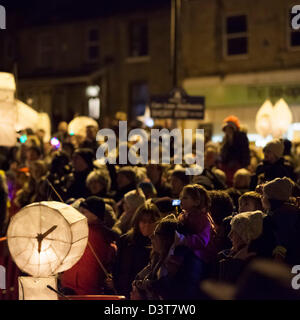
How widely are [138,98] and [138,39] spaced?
7.66 ft

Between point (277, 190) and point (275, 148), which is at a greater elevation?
point (275, 148)

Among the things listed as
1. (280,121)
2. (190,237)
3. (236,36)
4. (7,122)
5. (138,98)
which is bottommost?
(190,237)

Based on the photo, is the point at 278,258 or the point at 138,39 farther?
the point at 138,39

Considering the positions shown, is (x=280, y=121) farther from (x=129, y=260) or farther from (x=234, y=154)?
(x=129, y=260)

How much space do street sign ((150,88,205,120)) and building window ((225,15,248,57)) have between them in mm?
12292

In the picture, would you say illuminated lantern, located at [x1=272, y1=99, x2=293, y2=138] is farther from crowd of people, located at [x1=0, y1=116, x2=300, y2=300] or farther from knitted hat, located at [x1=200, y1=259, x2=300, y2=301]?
knitted hat, located at [x1=200, y1=259, x2=300, y2=301]

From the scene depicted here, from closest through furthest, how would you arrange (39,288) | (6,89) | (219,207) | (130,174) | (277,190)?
1. (39,288)
2. (277,190)
3. (219,207)
4. (130,174)
5. (6,89)

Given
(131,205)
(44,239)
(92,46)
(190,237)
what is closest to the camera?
(190,237)

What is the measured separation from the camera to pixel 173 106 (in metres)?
12.1

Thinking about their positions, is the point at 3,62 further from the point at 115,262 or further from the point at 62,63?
the point at 115,262

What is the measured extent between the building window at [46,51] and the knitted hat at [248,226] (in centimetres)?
2578

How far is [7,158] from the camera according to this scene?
13641 millimetres

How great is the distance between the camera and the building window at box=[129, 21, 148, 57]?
2711 centimetres

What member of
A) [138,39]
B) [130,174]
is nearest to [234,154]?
[130,174]
